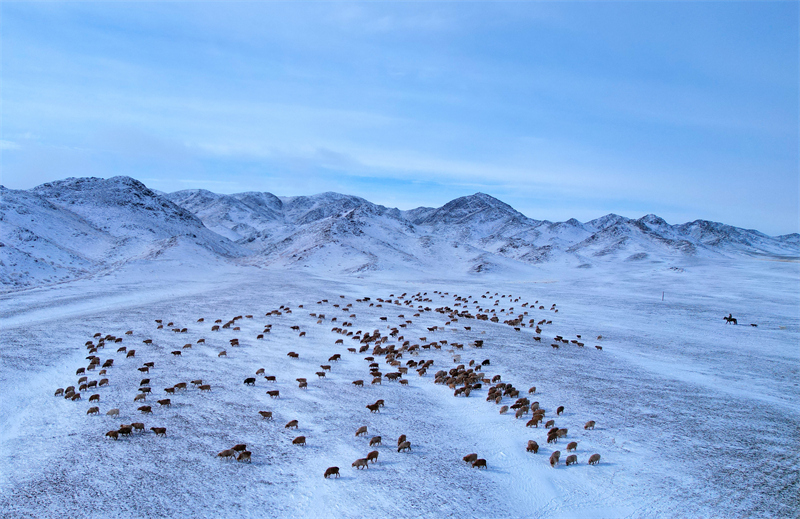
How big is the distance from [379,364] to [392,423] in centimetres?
779

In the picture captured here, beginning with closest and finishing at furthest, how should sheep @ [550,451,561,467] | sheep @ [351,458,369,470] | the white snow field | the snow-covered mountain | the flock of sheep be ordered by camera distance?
1. the white snow field
2. sheep @ [351,458,369,470]
3. sheep @ [550,451,561,467]
4. the flock of sheep
5. the snow-covered mountain

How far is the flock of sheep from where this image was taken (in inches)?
541

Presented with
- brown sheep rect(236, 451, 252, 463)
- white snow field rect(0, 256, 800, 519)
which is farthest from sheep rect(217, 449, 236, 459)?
white snow field rect(0, 256, 800, 519)

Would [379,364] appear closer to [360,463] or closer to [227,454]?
[360,463]

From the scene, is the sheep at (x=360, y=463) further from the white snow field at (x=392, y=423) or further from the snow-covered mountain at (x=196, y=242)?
the snow-covered mountain at (x=196, y=242)

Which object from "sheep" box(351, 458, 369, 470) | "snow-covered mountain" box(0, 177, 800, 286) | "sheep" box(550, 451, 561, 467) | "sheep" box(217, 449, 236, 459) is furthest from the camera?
"snow-covered mountain" box(0, 177, 800, 286)

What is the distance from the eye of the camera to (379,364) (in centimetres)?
2325

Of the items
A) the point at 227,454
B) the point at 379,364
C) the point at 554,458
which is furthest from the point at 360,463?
the point at 379,364

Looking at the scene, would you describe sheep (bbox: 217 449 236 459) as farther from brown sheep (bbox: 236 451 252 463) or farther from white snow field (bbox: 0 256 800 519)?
white snow field (bbox: 0 256 800 519)

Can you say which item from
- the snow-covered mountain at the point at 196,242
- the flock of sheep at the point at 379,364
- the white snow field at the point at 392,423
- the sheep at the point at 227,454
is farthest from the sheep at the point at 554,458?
the snow-covered mountain at the point at 196,242

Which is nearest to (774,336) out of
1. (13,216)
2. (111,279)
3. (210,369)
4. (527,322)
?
(527,322)

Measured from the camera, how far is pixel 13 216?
68500mm

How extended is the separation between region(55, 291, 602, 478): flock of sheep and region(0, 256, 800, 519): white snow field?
0.28 m

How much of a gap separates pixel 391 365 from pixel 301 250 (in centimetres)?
7833
